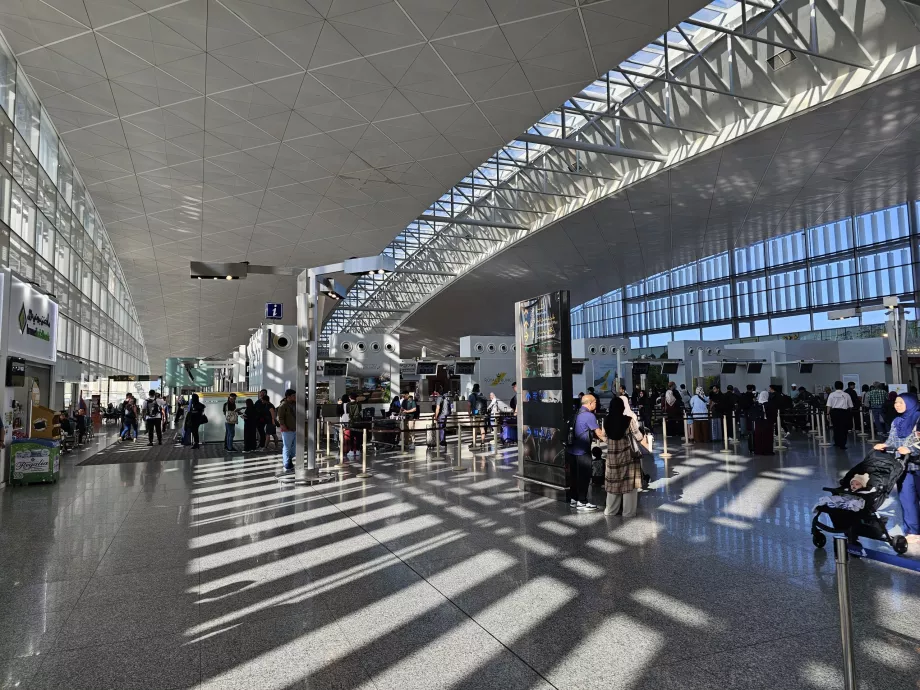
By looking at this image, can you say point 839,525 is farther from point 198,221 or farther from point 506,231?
point 506,231

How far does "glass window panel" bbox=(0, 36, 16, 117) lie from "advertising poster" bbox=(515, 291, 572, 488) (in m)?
11.7

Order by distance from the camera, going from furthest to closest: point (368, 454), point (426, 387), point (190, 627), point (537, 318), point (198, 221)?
point (426, 387)
point (198, 221)
point (368, 454)
point (537, 318)
point (190, 627)

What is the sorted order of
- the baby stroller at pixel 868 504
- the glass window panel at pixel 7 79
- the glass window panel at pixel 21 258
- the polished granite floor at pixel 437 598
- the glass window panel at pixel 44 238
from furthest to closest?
the glass window panel at pixel 44 238, the glass window panel at pixel 21 258, the glass window panel at pixel 7 79, the baby stroller at pixel 868 504, the polished granite floor at pixel 437 598

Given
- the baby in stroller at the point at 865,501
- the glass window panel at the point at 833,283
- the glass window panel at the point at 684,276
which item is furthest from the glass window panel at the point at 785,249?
the baby in stroller at the point at 865,501

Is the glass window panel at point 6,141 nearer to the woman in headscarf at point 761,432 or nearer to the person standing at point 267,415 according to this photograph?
the person standing at point 267,415

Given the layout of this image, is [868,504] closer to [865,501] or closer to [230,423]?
[865,501]

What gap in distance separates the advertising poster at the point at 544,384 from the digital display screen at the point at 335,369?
1417 cm

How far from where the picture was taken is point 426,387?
37.2m

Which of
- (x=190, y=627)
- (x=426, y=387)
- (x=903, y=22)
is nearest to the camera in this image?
(x=190, y=627)

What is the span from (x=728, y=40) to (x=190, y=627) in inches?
680

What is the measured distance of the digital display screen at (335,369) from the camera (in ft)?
74.6

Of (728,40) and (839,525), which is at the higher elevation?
(728,40)

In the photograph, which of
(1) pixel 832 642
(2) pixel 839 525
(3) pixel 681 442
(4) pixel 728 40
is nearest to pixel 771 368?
(3) pixel 681 442

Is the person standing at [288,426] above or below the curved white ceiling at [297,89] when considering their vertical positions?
below
